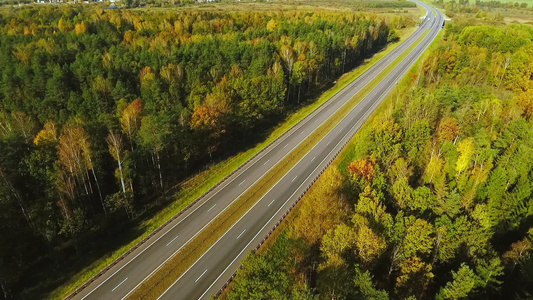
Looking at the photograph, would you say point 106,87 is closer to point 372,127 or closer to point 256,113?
point 256,113

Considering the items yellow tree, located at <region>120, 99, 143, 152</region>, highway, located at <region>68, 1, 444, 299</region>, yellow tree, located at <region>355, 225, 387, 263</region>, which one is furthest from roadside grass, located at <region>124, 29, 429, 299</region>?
yellow tree, located at <region>120, 99, 143, 152</region>

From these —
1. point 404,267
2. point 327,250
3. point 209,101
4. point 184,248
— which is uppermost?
point 209,101

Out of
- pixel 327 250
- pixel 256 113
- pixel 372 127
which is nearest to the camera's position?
pixel 327 250

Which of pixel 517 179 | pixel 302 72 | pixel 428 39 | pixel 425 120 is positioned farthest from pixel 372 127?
pixel 428 39

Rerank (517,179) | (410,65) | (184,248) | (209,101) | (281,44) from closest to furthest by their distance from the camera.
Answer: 1. (184,248)
2. (517,179)
3. (209,101)
4. (281,44)
5. (410,65)

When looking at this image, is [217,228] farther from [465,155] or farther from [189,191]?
[465,155]

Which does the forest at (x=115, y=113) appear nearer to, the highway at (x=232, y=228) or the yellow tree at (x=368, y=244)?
the highway at (x=232, y=228)

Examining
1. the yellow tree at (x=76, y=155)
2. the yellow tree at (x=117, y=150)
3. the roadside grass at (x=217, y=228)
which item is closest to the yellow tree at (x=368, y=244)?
the roadside grass at (x=217, y=228)
